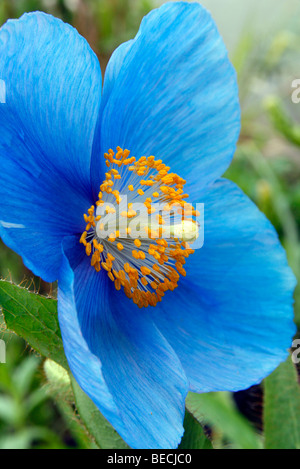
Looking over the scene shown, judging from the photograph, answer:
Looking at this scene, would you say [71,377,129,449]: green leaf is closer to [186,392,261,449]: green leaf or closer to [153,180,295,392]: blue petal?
[153,180,295,392]: blue petal

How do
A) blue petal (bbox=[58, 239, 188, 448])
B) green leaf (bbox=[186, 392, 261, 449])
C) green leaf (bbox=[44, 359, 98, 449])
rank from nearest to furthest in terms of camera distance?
blue petal (bbox=[58, 239, 188, 448]), green leaf (bbox=[44, 359, 98, 449]), green leaf (bbox=[186, 392, 261, 449])

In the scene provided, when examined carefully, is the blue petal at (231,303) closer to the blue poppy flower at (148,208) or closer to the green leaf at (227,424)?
the blue poppy flower at (148,208)

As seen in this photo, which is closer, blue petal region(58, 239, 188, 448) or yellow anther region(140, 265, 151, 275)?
A: blue petal region(58, 239, 188, 448)

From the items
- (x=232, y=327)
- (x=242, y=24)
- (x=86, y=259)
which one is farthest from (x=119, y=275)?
(x=242, y=24)

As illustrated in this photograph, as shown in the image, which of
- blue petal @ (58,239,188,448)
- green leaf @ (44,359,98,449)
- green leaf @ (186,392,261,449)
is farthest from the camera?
green leaf @ (186,392,261,449)

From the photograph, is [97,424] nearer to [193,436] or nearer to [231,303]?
[193,436]

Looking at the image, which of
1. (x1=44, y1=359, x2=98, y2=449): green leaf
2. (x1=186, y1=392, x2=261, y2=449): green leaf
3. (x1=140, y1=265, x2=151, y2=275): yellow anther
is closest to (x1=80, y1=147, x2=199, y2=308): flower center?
(x1=140, y1=265, x2=151, y2=275): yellow anther

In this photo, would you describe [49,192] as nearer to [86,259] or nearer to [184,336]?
[86,259]
